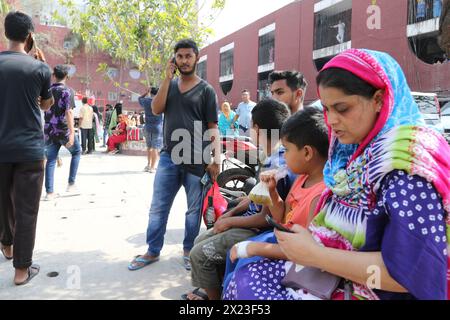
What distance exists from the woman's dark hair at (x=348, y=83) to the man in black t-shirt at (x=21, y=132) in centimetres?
220

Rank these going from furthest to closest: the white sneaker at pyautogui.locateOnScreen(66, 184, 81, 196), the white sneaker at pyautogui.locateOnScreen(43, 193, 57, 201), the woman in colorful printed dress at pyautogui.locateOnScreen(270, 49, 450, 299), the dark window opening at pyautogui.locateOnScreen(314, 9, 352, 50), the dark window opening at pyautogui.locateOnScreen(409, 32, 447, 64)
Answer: the dark window opening at pyautogui.locateOnScreen(314, 9, 352, 50) → the dark window opening at pyautogui.locateOnScreen(409, 32, 447, 64) → the white sneaker at pyautogui.locateOnScreen(66, 184, 81, 196) → the white sneaker at pyautogui.locateOnScreen(43, 193, 57, 201) → the woman in colorful printed dress at pyautogui.locateOnScreen(270, 49, 450, 299)

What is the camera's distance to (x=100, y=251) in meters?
3.35

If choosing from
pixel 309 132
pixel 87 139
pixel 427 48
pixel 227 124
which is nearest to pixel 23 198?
pixel 309 132

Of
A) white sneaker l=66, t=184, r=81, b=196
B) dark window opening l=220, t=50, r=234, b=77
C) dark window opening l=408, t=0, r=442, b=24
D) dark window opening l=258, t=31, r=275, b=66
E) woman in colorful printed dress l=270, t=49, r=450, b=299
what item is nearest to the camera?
woman in colorful printed dress l=270, t=49, r=450, b=299

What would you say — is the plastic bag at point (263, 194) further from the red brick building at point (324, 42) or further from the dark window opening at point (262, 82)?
the dark window opening at point (262, 82)

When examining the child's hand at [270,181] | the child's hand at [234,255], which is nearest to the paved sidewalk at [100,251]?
the child's hand at [234,255]

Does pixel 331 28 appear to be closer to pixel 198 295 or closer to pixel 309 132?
pixel 198 295

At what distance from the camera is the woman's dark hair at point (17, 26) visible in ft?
8.69

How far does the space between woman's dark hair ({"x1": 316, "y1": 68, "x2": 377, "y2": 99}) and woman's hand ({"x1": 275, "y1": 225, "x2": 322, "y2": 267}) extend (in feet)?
1.59

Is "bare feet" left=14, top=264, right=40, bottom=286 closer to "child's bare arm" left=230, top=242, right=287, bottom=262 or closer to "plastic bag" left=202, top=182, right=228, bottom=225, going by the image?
"plastic bag" left=202, top=182, right=228, bottom=225

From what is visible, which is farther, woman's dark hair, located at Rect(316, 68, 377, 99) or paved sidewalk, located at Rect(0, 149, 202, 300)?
paved sidewalk, located at Rect(0, 149, 202, 300)

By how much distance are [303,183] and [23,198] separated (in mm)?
1989

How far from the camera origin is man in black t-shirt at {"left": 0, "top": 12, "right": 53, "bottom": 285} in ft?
8.45

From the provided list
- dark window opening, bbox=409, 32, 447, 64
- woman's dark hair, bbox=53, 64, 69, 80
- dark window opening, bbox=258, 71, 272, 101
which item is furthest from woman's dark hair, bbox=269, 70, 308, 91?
dark window opening, bbox=258, 71, 272, 101
